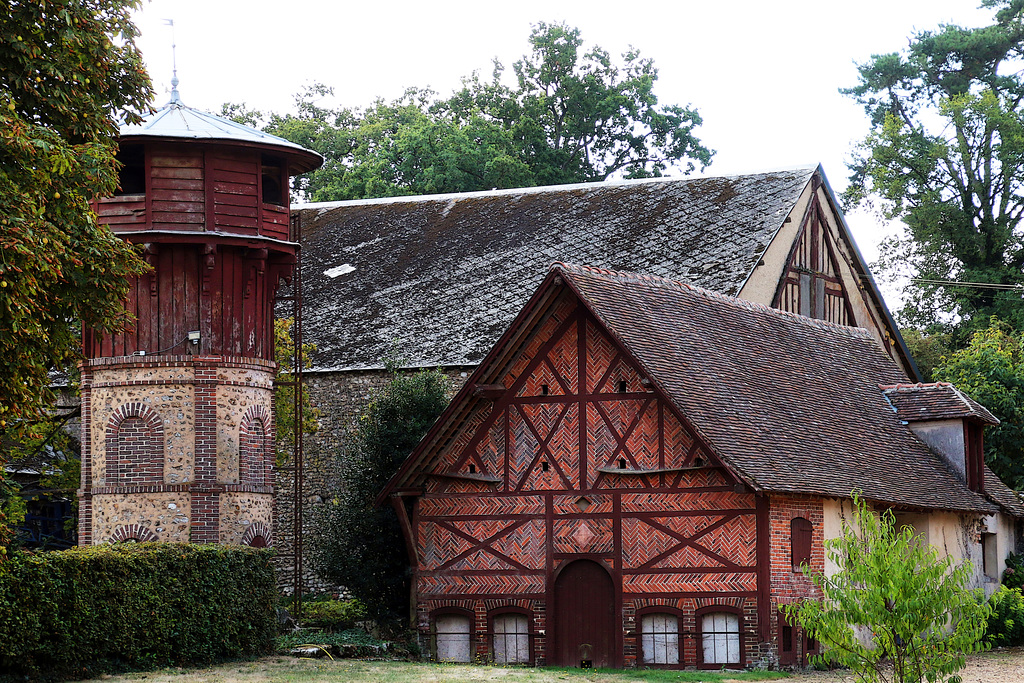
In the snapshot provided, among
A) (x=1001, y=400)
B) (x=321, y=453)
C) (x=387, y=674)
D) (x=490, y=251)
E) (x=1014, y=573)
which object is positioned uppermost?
(x=490, y=251)

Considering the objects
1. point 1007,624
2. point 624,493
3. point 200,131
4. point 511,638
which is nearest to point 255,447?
point 200,131

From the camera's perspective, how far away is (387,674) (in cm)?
1956

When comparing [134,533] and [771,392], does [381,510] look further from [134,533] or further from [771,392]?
[771,392]

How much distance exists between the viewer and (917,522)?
24.5 m

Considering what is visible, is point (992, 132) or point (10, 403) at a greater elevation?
point (992, 132)

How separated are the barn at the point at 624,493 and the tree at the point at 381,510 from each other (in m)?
2.01

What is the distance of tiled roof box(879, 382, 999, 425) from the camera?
2675cm

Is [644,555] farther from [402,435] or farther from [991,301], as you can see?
[991,301]

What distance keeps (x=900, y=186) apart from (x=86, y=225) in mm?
33575

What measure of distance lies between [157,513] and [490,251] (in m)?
12.5

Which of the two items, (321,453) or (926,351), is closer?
(321,453)

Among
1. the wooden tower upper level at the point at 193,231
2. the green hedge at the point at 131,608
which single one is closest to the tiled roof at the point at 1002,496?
the green hedge at the point at 131,608

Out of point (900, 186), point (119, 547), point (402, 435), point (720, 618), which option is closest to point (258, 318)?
point (402, 435)

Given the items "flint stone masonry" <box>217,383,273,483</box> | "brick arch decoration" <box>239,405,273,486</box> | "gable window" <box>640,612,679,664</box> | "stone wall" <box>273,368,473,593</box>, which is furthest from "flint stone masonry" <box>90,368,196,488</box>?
"gable window" <box>640,612,679,664</box>
